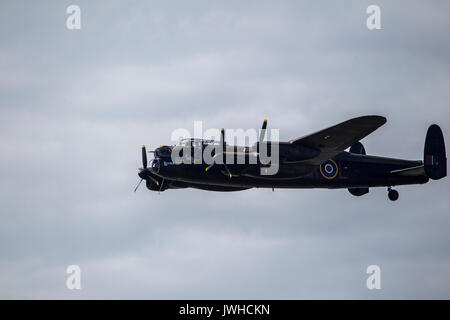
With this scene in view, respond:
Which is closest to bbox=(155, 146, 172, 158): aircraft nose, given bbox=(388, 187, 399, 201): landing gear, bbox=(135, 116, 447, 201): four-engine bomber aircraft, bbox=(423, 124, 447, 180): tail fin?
bbox=(135, 116, 447, 201): four-engine bomber aircraft

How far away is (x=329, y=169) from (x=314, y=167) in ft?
4.43

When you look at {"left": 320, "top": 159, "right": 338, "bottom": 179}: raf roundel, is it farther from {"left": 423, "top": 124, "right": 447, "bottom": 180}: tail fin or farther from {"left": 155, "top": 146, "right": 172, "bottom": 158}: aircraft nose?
{"left": 155, "top": 146, "right": 172, "bottom": 158}: aircraft nose

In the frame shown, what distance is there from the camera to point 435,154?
44.4 meters

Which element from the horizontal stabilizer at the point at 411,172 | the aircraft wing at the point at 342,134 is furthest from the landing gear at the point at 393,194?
the aircraft wing at the point at 342,134

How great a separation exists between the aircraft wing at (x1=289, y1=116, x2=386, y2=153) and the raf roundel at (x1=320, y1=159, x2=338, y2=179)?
6.55 feet

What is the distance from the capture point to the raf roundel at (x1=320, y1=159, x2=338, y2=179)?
42469mm

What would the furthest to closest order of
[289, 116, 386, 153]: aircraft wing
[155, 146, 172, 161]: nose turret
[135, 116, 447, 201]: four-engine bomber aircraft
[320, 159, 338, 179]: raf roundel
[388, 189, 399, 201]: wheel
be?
[388, 189, 399, 201]: wheel, [320, 159, 338, 179]: raf roundel, [155, 146, 172, 161]: nose turret, [135, 116, 447, 201]: four-engine bomber aircraft, [289, 116, 386, 153]: aircraft wing

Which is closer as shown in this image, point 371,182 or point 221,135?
point 221,135

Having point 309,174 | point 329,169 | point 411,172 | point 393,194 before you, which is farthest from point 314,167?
point 411,172

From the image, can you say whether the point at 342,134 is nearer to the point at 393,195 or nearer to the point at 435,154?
the point at 393,195
